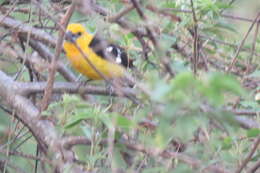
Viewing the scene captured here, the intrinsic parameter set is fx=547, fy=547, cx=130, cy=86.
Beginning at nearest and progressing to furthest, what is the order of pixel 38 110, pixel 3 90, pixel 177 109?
pixel 177 109, pixel 38 110, pixel 3 90

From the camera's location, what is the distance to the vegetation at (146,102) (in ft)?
5.83

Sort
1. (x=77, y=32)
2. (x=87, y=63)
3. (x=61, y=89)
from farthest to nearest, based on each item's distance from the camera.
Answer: (x=77, y=32), (x=87, y=63), (x=61, y=89)

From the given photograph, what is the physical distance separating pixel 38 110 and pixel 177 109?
1630mm

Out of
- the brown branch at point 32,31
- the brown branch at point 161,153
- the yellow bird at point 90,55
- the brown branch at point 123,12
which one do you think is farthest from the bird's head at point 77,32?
the brown branch at point 123,12

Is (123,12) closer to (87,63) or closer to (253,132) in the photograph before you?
(253,132)

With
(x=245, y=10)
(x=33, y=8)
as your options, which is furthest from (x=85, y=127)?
(x=245, y=10)

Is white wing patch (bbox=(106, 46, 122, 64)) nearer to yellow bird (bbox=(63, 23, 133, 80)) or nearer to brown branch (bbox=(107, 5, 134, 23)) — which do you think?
yellow bird (bbox=(63, 23, 133, 80))

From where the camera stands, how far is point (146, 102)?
2279 millimetres

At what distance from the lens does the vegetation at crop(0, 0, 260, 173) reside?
1.78 meters

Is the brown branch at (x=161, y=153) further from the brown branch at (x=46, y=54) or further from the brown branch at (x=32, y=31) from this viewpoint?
the brown branch at (x=46, y=54)

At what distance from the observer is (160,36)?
133 inches

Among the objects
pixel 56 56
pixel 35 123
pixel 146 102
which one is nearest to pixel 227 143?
pixel 146 102

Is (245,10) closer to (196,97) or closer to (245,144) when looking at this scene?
(245,144)

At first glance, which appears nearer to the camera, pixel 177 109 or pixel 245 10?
pixel 177 109
